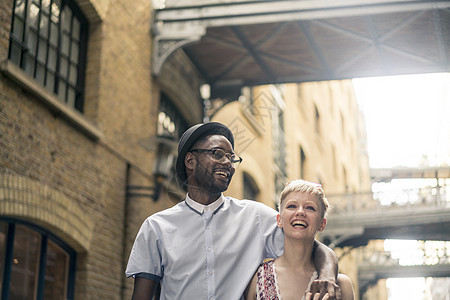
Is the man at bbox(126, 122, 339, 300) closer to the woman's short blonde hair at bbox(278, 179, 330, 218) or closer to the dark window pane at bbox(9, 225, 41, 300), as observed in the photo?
the woman's short blonde hair at bbox(278, 179, 330, 218)

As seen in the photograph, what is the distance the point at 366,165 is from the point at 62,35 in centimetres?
Result: 3677

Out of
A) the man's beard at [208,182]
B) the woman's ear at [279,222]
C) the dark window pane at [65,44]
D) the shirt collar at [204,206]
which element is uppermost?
the dark window pane at [65,44]

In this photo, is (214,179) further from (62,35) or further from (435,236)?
(435,236)

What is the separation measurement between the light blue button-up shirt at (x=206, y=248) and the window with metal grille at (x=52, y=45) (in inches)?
183

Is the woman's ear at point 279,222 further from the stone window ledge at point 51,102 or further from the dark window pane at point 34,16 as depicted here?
the dark window pane at point 34,16

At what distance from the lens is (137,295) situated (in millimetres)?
2953

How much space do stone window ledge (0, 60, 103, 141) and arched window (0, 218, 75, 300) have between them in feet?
4.44

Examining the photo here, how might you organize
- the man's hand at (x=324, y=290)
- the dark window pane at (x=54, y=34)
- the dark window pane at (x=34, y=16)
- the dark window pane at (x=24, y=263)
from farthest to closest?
1. the dark window pane at (x=54, y=34)
2. the dark window pane at (x=34, y=16)
3. the dark window pane at (x=24, y=263)
4. the man's hand at (x=324, y=290)

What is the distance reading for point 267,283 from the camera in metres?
2.94

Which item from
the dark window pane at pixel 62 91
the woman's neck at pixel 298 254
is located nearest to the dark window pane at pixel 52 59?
the dark window pane at pixel 62 91

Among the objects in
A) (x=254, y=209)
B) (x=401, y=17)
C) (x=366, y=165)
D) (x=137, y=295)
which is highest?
(x=366, y=165)

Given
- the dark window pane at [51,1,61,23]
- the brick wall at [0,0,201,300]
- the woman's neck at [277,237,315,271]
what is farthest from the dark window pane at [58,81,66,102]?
the woman's neck at [277,237,315,271]

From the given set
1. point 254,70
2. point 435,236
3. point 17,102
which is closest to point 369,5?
point 254,70

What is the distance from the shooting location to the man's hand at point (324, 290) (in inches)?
105
